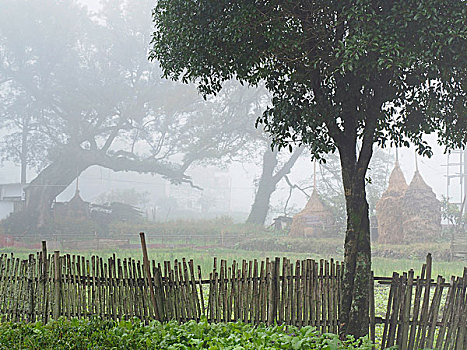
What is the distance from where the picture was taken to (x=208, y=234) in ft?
93.0

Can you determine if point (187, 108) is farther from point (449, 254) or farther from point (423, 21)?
point (423, 21)

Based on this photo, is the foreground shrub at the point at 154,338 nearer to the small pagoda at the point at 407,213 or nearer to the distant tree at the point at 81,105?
the small pagoda at the point at 407,213

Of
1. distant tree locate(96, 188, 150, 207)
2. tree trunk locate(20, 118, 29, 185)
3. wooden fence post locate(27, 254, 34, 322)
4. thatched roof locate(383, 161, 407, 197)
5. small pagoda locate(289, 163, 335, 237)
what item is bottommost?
wooden fence post locate(27, 254, 34, 322)

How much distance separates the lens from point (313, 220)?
23547 mm

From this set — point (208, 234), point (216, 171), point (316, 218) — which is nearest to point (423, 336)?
point (316, 218)

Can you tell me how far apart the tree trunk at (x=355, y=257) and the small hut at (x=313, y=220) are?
17.9 meters

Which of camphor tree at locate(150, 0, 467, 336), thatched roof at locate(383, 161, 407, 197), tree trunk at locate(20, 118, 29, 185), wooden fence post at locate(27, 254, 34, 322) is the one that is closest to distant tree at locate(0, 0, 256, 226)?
tree trunk at locate(20, 118, 29, 185)

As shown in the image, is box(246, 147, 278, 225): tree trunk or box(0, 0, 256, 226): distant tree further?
box(0, 0, 256, 226): distant tree

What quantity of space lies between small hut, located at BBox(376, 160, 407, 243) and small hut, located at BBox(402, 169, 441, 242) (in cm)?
32

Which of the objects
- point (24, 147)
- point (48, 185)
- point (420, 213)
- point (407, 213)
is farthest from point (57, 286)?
point (24, 147)

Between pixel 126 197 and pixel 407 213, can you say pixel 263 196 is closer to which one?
pixel 407 213

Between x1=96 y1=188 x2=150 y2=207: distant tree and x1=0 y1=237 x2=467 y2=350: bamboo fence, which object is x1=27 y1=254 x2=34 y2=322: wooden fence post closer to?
x1=0 y1=237 x2=467 y2=350: bamboo fence

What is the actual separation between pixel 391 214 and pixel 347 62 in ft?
59.7

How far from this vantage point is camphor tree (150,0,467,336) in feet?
14.6
